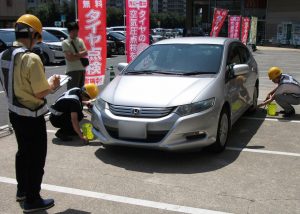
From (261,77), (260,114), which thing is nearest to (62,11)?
(261,77)

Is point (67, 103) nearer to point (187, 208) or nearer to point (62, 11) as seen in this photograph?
point (187, 208)

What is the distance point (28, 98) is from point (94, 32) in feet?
16.0

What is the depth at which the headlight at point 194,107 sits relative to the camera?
506cm

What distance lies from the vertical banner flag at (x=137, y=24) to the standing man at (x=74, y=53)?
2257 millimetres

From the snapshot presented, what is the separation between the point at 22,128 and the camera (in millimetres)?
3654

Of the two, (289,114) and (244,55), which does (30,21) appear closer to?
(244,55)

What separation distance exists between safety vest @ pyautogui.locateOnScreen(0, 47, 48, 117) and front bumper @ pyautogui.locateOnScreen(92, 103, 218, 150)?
1557 millimetres

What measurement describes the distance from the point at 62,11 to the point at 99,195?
266ft

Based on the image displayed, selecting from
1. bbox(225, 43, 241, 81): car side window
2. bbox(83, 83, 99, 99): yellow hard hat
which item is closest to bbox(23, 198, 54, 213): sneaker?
bbox(83, 83, 99, 99): yellow hard hat

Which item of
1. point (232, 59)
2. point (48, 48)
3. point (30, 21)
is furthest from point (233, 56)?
point (48, 48)

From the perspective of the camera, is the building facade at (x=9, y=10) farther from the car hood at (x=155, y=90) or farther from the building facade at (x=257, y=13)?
the car hood at (x=155, y=90)

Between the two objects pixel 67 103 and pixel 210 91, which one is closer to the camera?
pixel 210 91

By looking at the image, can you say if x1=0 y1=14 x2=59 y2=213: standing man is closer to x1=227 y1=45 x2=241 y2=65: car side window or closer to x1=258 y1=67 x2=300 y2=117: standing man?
x1=227 y1=45 x2=241 y2=65: car side window

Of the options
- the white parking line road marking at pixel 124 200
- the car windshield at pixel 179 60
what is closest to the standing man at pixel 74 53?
the car windshield at pixel 179 60
